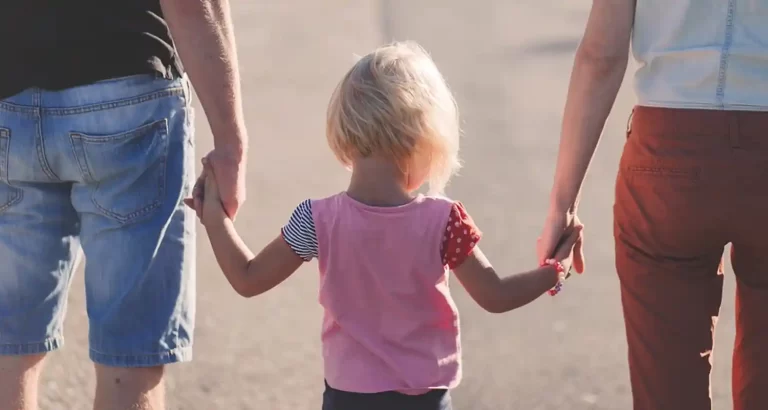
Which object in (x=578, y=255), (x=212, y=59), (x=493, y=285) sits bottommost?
(x=578, y=255)

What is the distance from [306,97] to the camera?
30.6 ft

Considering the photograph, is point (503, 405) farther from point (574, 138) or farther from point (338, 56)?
point (338, 56)

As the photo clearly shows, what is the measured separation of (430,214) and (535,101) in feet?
21.2

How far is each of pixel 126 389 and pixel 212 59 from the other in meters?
0.79

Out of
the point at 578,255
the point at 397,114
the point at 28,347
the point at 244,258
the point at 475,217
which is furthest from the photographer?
the point at 475,217

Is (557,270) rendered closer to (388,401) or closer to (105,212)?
(388,401)

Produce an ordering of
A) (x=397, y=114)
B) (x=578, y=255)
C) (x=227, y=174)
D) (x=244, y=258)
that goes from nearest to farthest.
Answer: (x=397, y=114)
(x=244, y=258)
(x=227, y=174)
(x=578, y=255)

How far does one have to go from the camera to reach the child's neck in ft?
9.25

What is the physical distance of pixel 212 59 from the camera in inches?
118

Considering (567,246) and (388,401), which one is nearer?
(388,401)

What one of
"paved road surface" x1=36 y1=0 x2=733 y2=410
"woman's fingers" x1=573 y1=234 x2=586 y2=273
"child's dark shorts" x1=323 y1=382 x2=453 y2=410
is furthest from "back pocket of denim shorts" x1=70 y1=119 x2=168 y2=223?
"paved road surface" x1=36 y1=0 x2=733 y2=410

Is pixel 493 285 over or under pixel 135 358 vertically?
over

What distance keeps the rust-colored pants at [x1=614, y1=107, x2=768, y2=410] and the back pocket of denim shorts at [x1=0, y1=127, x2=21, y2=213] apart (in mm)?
1413

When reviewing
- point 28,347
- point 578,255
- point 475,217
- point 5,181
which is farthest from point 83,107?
point 475,217
